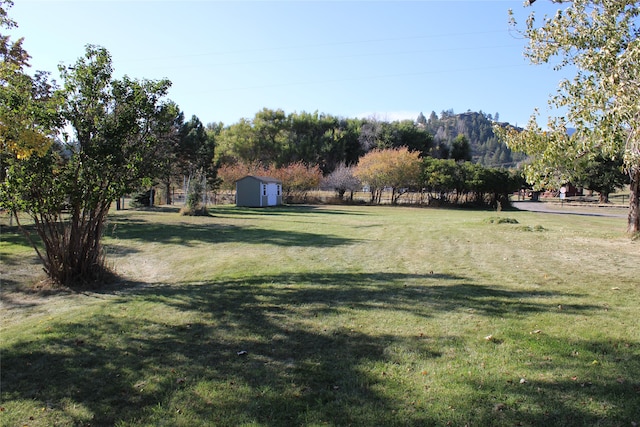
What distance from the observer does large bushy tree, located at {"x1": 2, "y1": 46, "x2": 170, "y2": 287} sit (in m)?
6.91

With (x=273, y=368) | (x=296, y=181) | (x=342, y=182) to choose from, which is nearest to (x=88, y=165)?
(x=273, y=368)

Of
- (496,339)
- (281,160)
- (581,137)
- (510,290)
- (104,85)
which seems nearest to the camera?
(496,339)

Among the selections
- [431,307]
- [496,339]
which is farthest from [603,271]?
[496,339]

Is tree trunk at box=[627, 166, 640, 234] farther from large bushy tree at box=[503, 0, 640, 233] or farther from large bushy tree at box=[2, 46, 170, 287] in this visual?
large bushy tree at box=[2, 46, 170, 287]

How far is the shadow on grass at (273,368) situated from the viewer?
10.2ft

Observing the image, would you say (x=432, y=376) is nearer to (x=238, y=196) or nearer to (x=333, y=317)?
(x=333, y=317)

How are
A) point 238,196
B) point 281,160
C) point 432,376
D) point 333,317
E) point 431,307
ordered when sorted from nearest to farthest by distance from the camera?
1. point 432,376
2. point 333,317
3. point 431,307
4. point 238,196
5. point 281,160

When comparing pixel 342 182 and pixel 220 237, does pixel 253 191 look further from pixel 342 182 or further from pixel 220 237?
pixel 220 237

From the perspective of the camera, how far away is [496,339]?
4465mm

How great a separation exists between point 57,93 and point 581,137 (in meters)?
9.18

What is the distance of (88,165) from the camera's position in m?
7.01

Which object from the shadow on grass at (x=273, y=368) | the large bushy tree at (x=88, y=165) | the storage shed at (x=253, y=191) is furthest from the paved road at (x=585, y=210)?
the large bushy tree at (x=88, y=165)

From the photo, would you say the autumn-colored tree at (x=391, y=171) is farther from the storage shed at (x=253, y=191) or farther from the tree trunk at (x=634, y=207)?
the tree trunk at (x=634, y=207)

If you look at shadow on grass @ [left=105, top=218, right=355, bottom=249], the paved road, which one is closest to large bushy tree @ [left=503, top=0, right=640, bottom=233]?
shadow on grass @ [left=105, top=218, right=355, bottom=249]
